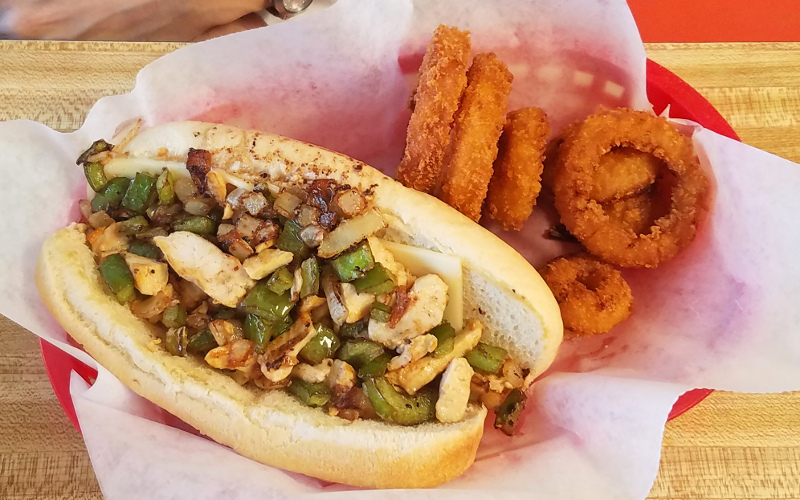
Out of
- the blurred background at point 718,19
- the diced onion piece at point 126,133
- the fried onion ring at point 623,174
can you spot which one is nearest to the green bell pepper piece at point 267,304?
the diced onion piece at point 126,133

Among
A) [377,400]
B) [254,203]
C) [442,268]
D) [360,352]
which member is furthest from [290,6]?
[377,400]

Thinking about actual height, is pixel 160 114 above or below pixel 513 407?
above

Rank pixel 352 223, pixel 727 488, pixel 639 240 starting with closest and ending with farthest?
pixel 352 223, pixel 727 488, pixel 639 240

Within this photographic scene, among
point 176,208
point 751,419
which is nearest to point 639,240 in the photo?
point 751,419

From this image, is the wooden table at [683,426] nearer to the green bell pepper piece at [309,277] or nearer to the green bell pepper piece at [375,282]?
the green bell pepper piece at [309,277]

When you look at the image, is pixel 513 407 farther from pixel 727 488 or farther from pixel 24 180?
pixel 24 180

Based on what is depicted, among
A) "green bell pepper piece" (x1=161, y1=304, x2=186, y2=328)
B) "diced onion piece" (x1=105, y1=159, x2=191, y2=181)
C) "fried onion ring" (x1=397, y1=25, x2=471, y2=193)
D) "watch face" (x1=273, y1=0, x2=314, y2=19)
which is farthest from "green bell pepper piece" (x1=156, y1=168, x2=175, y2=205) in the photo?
"watch face" (x1=273, y1=0, x2=314, y2=19)
